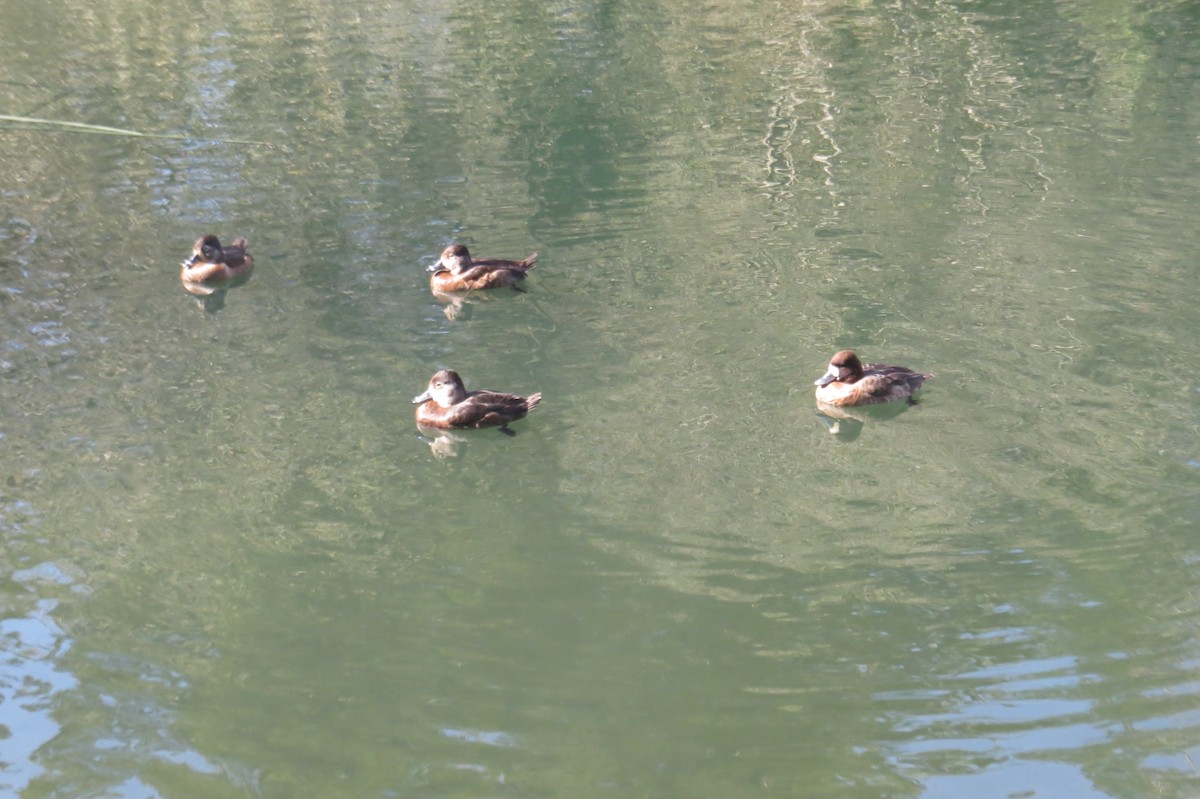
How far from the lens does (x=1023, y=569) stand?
8133 millimetres

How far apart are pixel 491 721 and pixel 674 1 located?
69.7 ft

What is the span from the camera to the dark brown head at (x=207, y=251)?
13477 millimetres

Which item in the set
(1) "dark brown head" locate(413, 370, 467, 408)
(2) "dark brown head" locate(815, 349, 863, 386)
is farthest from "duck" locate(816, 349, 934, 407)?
(1) "dark brown head" locate(413, 370, 467, 408)

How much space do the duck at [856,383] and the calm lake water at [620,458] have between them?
204mm

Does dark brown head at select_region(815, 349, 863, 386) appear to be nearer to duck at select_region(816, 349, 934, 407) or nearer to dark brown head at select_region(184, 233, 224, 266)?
duck at select_region(816, 349, 934, 407)

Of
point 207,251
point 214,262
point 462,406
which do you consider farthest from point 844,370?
point 207,251

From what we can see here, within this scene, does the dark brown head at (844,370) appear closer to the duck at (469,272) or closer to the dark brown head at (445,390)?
the dark brown head at (445,390)

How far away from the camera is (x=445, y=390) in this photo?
10430 millimetres

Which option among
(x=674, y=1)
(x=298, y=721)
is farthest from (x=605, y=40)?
(x=298, y=721)

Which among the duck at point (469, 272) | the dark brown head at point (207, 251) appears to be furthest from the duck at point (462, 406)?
the dark brown head at point (207, 251)

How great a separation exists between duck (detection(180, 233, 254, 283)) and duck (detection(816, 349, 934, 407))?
627 cm

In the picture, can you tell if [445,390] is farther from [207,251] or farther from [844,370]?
[207,251]

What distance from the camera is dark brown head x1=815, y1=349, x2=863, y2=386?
408 inches

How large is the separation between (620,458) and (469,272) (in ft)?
13.0
